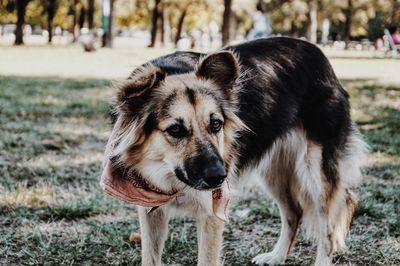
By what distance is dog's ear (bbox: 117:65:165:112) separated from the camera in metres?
3.23

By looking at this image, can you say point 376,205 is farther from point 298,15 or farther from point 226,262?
point 298,15

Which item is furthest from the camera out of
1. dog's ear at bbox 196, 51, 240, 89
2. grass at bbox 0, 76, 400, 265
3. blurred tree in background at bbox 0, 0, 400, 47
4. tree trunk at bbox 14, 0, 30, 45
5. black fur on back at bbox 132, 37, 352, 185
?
blurred tree in background at bbox 0, 0, 400, 47

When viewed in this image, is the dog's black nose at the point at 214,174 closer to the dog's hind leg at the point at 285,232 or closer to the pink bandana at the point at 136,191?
the pink bandana at the point at 136,191

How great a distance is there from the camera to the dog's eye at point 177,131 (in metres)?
3.28

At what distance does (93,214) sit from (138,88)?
220cm

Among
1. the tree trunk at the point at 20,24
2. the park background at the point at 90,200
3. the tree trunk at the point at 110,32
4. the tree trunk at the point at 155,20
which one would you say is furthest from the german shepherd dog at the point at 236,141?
the tree trunk at the point at 155,20

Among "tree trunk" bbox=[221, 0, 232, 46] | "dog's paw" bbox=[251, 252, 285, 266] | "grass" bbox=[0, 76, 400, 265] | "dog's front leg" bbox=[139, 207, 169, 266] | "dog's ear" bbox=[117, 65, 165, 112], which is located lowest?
"dog's paw" bbox=[251, 252, 285, 266]

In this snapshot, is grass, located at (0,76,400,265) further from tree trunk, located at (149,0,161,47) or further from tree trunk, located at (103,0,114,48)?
tree trunk, located at (149,0,161,47)

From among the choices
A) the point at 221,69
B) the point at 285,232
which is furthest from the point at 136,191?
the point at 285,232

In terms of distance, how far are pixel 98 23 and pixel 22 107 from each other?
190 ft

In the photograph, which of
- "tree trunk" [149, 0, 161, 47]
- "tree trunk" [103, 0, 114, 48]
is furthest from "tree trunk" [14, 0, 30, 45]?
"tree trunk" [149, 0, 161, 47]

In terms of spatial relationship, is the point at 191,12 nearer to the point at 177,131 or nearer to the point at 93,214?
the point at 93,214

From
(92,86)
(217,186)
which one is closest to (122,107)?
(217,186)

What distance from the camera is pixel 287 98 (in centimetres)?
418
